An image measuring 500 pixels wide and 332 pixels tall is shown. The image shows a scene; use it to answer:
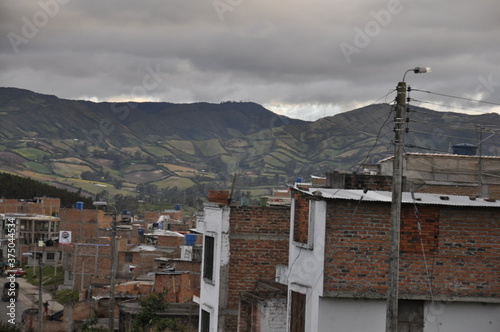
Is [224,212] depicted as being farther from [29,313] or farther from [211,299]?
[29,313]

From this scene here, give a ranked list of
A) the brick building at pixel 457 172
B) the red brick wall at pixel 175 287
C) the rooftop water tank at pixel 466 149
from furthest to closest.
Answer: the red brick wall at pixel 175 287
the rooftop water tank at pixel 466 149
the brick building at pixel 457 172

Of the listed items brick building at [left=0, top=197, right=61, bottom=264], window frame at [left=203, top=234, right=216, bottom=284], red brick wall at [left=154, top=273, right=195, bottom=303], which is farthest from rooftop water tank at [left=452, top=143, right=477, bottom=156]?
brick building at [left=0, top=197, right=61, bottom=264]

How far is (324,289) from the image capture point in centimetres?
1684

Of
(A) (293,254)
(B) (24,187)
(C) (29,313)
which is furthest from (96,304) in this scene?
(B) (24,187)

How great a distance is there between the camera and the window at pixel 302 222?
1750 centimetres

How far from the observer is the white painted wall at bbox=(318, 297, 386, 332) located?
55.5 feet

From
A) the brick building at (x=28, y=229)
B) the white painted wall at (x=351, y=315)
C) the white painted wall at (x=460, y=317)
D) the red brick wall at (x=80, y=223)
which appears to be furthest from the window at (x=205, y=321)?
the red brick wall at (x=80, y=223)

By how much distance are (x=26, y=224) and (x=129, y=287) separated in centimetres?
7423

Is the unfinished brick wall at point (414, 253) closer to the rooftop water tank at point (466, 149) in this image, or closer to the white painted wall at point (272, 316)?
the white painted wall at point (272, 316)

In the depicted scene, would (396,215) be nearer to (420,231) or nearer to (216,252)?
(420,231)

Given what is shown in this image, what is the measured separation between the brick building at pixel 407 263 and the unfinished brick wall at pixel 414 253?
0.02 m

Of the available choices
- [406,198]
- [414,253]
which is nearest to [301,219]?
[406,198]

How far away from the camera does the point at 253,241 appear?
2312 centimetres

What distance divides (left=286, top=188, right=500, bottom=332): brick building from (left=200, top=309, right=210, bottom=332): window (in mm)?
7864
